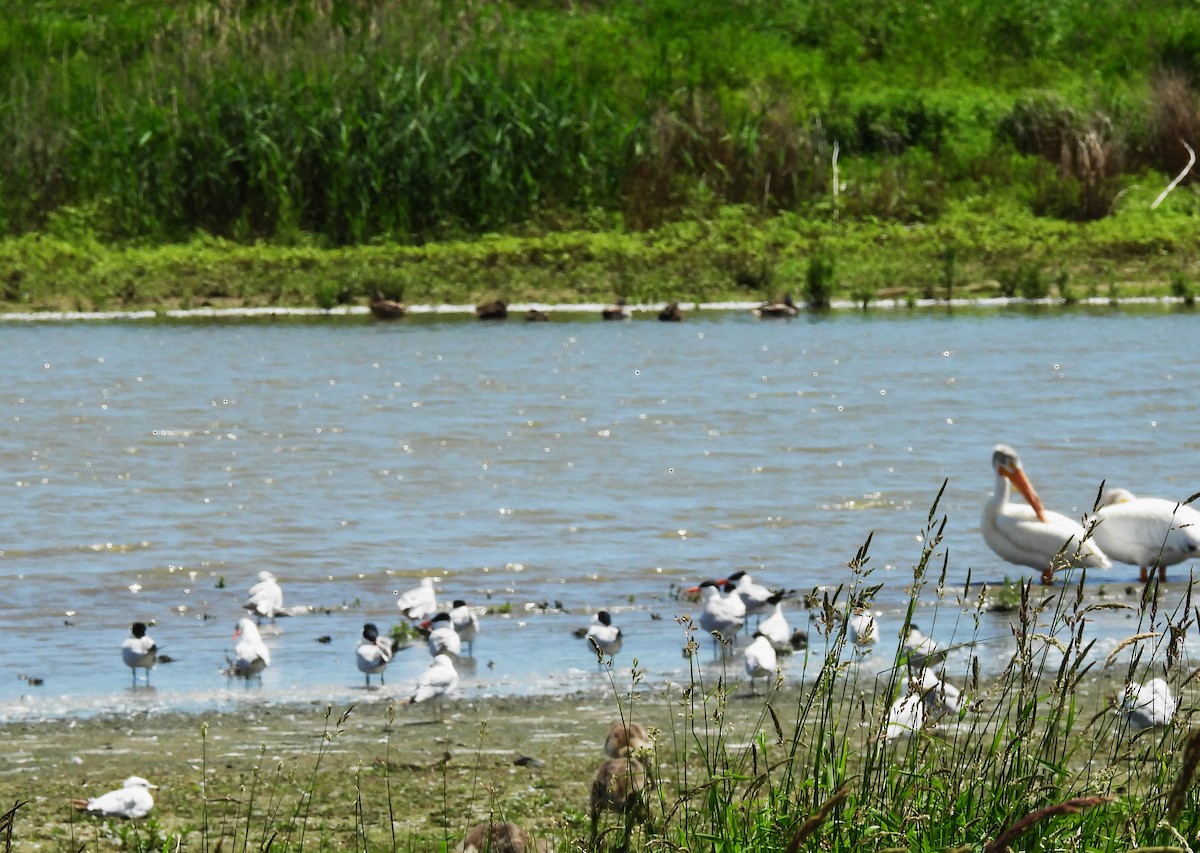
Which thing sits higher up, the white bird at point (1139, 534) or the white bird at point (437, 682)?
the white bird at point (1139, 534)

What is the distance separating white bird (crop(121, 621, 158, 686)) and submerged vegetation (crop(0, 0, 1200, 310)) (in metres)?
17.5

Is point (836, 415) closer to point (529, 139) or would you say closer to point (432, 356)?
point (432, 356)

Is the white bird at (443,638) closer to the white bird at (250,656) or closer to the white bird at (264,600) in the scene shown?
the white bird at (250,656)

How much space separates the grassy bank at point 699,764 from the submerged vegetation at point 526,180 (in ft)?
60.4

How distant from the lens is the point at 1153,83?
106 ft

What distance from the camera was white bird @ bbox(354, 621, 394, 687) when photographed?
7.57 m

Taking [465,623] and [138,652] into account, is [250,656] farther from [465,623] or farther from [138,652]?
[465,623]

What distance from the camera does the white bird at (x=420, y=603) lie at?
853 centimetres

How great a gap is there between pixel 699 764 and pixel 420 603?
9.71 feet

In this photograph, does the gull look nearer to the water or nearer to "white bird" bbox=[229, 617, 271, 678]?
the water

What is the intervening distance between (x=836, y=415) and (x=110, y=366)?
7.87 meters

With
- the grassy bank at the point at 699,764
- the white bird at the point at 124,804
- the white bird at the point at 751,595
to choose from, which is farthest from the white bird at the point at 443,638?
the white bird at the point at 124,804

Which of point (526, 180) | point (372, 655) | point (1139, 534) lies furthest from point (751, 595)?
point (526, 180)

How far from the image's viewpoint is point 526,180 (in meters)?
27.7
